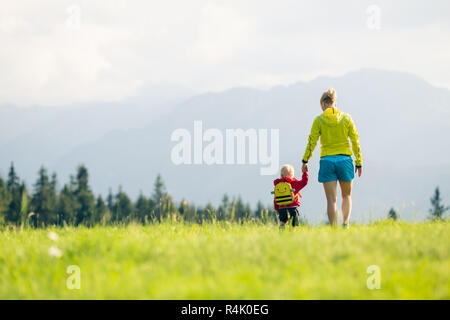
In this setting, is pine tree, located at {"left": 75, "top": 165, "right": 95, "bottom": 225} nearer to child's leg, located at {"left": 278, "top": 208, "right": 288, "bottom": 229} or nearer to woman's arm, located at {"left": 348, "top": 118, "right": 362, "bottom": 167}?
child's leg, located at {"left": 278, "top": 208, "right": 288, "bottom": 229}

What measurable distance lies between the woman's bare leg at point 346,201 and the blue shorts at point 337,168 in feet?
0.54

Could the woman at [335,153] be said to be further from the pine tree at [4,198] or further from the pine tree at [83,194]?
the pine tree at [83,194]

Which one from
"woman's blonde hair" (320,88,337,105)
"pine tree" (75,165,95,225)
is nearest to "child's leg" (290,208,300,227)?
"woman's blonde hair" (320,88,337,105)

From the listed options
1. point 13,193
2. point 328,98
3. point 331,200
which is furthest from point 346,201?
point 13,193

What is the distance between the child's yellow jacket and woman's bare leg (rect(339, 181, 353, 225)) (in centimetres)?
51

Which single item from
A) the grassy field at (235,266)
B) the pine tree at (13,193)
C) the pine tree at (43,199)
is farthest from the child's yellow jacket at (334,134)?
the pine tree at (43,199)

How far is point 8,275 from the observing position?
6375mm

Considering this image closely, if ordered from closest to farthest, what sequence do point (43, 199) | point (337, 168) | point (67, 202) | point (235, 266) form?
point (235, 266) → point (337, 168) → point (67, 202) → point (43, 199)

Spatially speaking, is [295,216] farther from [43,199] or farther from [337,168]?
[43,199]

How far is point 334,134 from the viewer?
384 inches

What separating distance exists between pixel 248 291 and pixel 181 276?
38.4 inches

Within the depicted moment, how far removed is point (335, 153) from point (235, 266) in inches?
182

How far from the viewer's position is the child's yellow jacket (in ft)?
31.9
